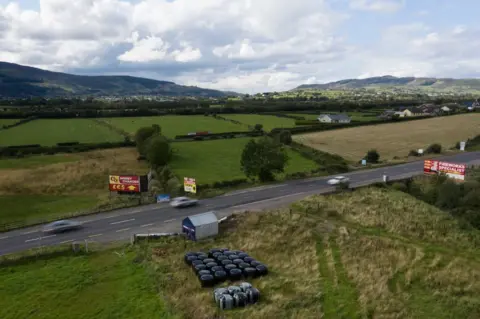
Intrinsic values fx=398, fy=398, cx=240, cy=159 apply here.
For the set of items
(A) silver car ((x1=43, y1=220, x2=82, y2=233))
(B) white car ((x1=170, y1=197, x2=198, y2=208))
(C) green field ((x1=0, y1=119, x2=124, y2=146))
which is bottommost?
(A) silver car ((x1=43, y1=220, x2=82, y2=233))

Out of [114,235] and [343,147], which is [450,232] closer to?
[114,235]

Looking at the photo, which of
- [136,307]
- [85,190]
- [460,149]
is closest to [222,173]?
[85,190]

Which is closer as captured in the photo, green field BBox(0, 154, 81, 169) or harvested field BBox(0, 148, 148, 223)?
harvested field BBox(0, 148, 148, 223)

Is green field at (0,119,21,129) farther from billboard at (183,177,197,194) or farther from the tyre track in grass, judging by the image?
the tyre track in grass

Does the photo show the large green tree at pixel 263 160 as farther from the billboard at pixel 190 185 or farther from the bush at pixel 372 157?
the bush at pixel 372 157

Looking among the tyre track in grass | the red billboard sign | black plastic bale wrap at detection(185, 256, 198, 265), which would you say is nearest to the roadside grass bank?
the tyre track in grass

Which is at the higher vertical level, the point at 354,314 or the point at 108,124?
the point at 108,124
